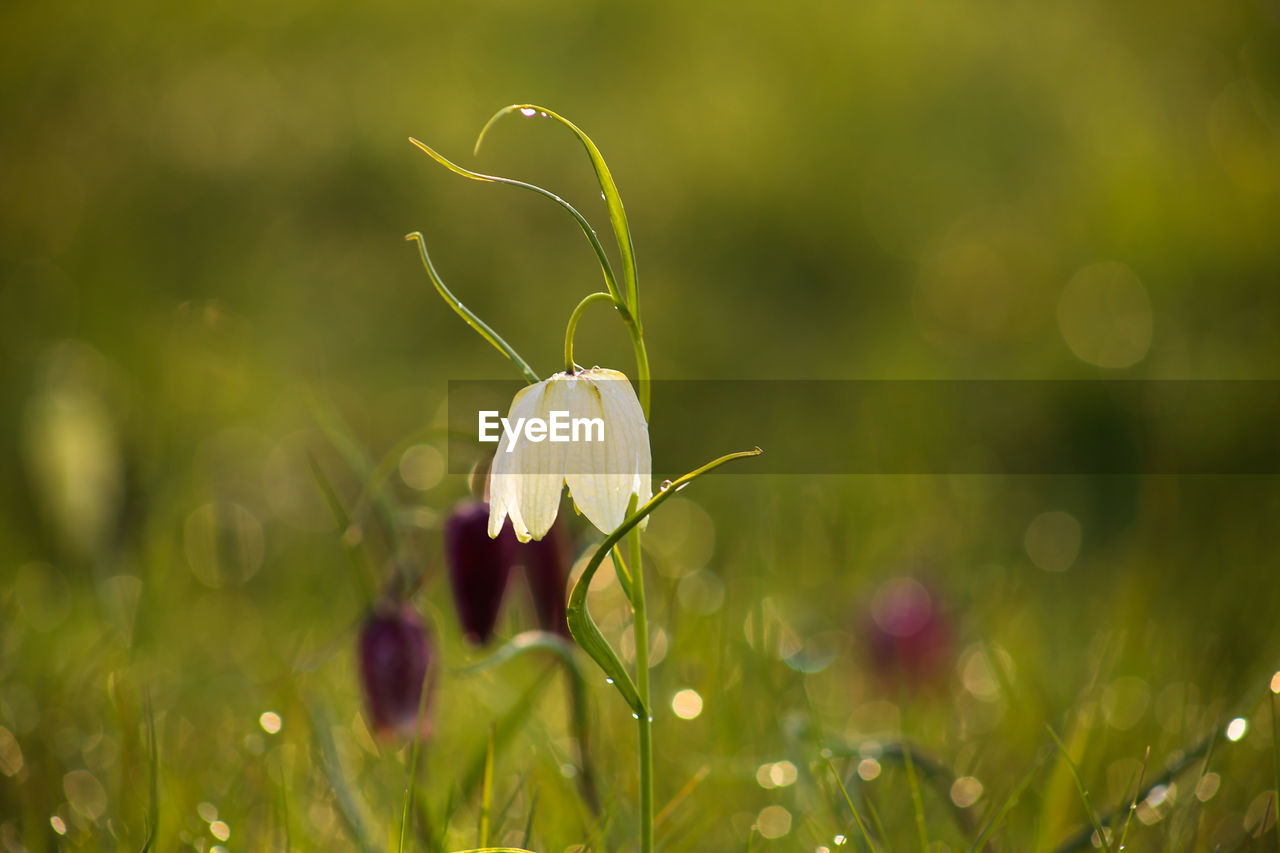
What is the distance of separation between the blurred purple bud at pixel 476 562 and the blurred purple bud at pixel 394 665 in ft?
0.19

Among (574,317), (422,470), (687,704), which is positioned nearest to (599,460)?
(574,317)

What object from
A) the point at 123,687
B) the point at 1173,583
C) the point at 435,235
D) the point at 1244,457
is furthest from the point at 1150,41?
the point at 123,687

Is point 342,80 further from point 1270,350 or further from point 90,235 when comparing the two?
point 1270,350

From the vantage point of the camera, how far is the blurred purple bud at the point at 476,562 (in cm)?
112

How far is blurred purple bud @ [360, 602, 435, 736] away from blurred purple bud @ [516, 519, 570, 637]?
128 millimetres

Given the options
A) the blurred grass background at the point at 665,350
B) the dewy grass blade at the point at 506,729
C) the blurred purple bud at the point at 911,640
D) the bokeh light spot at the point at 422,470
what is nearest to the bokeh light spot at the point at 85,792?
Result: the blurred grass background at the point at 665,350

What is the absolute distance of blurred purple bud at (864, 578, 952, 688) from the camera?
152cm

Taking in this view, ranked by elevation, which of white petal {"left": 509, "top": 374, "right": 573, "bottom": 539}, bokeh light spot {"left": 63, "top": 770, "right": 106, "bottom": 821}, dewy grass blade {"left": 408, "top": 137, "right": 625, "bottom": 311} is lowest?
bokeh light spot {"left": 63, "top": 770, "right": 106, "bottom": 821}

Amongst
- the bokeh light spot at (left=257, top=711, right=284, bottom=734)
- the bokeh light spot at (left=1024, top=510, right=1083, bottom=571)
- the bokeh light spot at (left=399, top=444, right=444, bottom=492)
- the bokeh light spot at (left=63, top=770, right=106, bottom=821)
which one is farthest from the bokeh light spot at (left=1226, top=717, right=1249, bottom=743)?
the bokeh light spot at (left=399, top=444, right=444, bottom=492)

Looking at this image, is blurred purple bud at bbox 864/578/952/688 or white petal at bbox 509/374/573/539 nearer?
white petal at bbox 509/374/573/539

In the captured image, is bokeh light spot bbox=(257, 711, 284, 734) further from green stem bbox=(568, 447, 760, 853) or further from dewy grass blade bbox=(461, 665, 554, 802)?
green stem bbox=(568, 447, 760, 853)

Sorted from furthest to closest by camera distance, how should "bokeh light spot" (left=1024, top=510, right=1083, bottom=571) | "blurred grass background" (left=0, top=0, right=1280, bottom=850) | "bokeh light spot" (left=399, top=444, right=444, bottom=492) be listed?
"bokeh light spot" (left=399, top=444, right=444, bottom=492) < "bokeh light spot" (left=1024, top=510, right=1083, bottom=571) < "blurred grass background" (left=0, top=0, right=1280, bottom=850)

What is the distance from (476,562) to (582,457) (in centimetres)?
41

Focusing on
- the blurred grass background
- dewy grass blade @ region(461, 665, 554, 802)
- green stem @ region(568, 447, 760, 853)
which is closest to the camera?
green stem @ region(568, 447, 760, 853)
